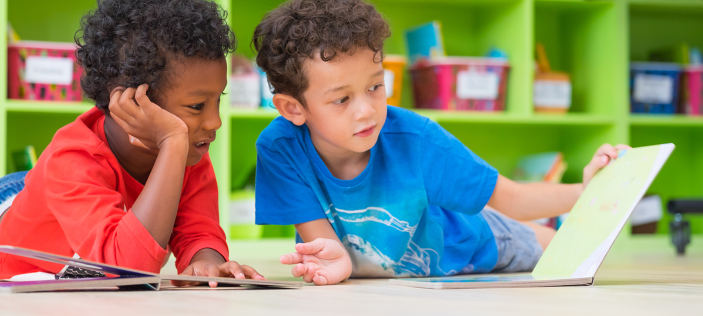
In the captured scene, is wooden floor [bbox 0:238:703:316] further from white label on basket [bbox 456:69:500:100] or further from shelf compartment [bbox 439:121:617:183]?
shelf compartment [bbox 439:121:617:183]

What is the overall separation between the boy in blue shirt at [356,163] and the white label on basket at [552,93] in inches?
46.2

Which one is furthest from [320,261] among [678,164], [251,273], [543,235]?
[678,164]

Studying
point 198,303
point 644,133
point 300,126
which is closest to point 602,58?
point 644,133

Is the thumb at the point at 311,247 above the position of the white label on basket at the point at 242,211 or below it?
above

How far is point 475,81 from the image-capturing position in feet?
6.95

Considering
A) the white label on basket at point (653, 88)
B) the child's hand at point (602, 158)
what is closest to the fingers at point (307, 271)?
the child's hand at point (602, 158)

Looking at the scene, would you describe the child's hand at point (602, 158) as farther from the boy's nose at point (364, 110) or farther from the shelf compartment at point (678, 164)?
the shelf compartment at point (678, 164)

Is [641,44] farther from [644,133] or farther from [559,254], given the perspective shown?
[559,254]

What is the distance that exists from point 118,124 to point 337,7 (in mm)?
386

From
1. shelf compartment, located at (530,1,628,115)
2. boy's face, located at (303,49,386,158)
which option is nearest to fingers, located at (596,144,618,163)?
boy's face, located at (303,49,386,158)

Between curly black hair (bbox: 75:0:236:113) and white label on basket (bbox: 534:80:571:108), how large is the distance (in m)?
1.52

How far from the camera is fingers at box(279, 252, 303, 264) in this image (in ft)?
2.77

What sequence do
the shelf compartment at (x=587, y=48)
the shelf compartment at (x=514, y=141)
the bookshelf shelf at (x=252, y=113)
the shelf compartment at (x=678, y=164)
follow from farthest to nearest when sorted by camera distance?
the shelf compartment at (x=678, y=164)
the shelf compartment at (x=514, y=141)
the shelf compartment at (x=587, y=48)
the bookshelf shelf at (x=252, y=113)

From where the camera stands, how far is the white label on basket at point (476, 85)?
210cm
